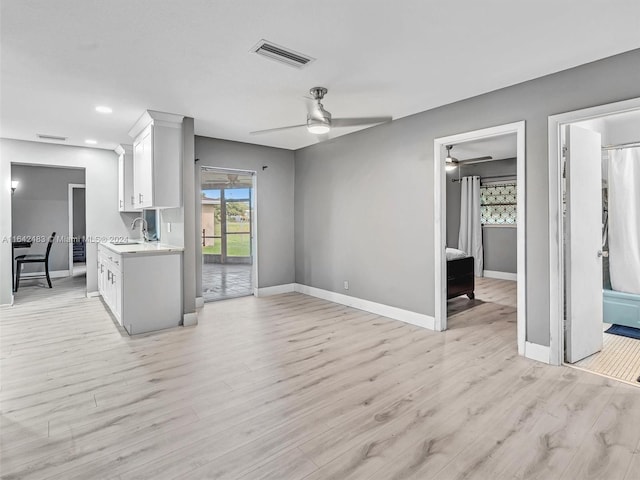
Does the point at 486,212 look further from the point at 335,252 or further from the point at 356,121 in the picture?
the point at 356,121

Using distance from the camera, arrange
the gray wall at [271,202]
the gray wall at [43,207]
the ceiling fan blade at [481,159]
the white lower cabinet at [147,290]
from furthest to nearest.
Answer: the gray wall at [43,207] → the ceiling fan blade at [481,159] → the gray wall at [271,202] → the white lower cabinet at [147,290]

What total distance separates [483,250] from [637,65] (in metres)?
5.80

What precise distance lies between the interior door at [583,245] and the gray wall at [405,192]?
187 millimetres

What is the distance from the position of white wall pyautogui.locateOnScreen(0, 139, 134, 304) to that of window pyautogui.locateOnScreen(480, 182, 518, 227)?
7429 mm

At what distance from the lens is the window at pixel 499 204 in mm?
7605

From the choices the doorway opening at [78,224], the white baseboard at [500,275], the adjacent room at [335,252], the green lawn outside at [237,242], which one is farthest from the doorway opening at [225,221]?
the white baseboard at [500,275]

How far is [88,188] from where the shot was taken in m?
5.92

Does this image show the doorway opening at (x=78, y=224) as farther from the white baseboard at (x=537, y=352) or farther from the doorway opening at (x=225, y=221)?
the white baseboard at (x=537, y=352)

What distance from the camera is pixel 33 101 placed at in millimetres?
3705

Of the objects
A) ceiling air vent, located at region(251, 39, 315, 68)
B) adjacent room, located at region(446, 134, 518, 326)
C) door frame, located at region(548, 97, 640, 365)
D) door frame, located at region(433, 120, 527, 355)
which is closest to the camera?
ceiling air vent, located at region(251, 39, 315, 68)

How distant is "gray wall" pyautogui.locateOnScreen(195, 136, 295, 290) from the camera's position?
5734 millimetres

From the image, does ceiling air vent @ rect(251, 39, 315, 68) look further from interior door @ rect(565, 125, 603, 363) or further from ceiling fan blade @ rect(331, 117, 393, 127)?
interior door @ rect(565, 125, 603, 363)

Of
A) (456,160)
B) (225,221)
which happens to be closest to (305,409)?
(456,160)

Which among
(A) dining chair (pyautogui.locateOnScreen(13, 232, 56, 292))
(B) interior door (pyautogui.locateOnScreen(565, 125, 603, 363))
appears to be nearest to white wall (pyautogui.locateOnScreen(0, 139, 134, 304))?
(A) dining chair (pyautogui.locateOnScreen(13, 232, 56, 292))
